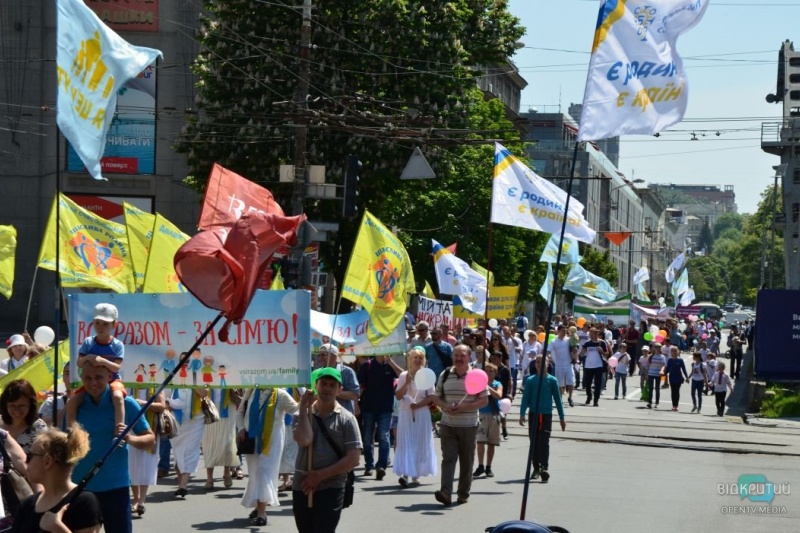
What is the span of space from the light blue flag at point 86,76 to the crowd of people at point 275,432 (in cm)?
131

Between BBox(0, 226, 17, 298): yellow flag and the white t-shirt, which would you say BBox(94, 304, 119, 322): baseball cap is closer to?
BBox(0, 226, 17, 298): yellow flag

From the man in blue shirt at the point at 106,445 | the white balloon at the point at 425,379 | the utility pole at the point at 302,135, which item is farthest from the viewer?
the utility pole at the point at 302,135

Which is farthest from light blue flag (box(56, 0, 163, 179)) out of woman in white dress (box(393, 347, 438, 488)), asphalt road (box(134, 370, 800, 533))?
woman in white dress (box(393, 347, 438, 488))

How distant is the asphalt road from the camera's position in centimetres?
1264

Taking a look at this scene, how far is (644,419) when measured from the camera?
27.0 m

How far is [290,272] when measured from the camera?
23797 millimetres

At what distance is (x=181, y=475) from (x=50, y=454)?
27.3ft

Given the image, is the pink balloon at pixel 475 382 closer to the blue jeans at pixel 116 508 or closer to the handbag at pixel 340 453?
the handbag at pixel 340 453

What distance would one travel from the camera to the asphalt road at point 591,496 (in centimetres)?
1264

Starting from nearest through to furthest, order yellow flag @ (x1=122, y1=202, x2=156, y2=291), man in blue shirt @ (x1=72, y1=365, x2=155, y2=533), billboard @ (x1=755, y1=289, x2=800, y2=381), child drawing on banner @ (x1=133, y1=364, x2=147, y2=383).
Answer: man in blue shirt @ (x1=72, y1=365, x2=155, y2=533) < child drawing on banner @ (x1=133, y1=364, x2=147, y2=383) < yellow flag @ (x1=122, y1=202, x2=156, y2=291) < billboard @ (x1=755, y1=289, x2=800, y2=381)

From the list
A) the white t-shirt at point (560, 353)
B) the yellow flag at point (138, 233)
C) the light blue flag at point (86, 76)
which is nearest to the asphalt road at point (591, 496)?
the yellow flag at point (138, 233)

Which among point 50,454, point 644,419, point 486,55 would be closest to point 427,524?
point 50,454

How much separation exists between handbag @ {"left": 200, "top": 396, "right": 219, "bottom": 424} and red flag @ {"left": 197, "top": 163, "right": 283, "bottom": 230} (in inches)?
154

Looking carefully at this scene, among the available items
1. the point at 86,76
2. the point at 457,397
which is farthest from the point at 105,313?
the point at 457,397
